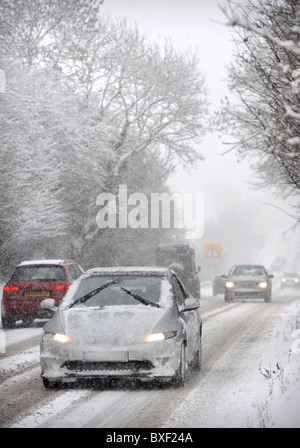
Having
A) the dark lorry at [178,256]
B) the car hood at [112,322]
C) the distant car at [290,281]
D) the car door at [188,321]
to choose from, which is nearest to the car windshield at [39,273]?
the car door at [188,321]

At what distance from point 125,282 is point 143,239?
3513cm

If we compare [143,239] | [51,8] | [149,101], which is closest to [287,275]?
[143,239]

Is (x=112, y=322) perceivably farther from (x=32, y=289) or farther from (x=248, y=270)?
(x=248, y=270)

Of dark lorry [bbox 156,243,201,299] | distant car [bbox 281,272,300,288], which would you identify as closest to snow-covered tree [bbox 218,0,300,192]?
dark lorry [bbox 156,243,201,299]

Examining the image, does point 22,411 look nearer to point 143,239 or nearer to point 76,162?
point 76,162

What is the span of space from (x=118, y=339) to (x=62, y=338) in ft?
2.21

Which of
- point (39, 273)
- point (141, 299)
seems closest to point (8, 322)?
point (39, 273)

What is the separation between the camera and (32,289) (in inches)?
690

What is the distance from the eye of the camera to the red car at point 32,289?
683 inches

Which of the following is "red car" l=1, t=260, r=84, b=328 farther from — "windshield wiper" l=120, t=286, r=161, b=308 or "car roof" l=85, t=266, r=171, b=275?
"windshield wiper" l=120, t=286, r=161, b=308

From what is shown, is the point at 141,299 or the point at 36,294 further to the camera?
the point at 36,294

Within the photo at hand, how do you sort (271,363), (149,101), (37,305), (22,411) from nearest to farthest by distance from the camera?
(22,411)
(271,363)
(37,305)
(149,101)

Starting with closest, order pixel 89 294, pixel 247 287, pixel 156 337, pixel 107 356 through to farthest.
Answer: pixel 107 356 → pixel 156 337 → pixel 89 294 → pixel 247 287

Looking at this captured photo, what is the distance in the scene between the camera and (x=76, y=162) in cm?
3359
